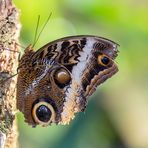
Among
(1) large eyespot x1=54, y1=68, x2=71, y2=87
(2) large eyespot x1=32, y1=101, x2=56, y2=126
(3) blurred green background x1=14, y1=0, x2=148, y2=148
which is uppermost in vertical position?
(3) blurred green background x1=14, y1=0, x2=148, y2=148

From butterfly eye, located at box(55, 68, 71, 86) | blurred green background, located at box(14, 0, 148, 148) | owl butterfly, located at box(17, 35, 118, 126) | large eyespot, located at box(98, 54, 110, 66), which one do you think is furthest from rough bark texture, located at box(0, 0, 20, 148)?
blurred green background, located at box(14, 0, 148, 148)

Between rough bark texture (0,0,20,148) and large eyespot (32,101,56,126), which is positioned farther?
large eyespot (32,101,56,126)

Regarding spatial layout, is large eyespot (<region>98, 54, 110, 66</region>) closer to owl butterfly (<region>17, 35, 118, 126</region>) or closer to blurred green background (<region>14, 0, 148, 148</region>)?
owl butterfly (<region>17, 35, 118, 126</region>)

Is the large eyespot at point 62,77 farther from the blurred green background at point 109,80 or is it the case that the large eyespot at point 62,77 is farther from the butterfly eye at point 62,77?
the blurred green background at point 109,80

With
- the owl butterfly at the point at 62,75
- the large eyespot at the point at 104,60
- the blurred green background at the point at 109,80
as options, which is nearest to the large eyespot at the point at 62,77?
the owl butterfly at the point at 62,75

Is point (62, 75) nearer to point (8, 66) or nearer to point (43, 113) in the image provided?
point (43, 113)

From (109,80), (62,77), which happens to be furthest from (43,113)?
(109,80)

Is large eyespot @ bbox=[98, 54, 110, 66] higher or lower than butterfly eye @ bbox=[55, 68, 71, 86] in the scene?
lower

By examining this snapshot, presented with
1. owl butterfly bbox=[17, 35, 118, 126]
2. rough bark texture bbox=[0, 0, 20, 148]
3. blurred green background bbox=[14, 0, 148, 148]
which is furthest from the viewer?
blurred green background bbox=[14, 0, 148, 148]

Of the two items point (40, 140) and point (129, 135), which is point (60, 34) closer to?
point (40, 140)
